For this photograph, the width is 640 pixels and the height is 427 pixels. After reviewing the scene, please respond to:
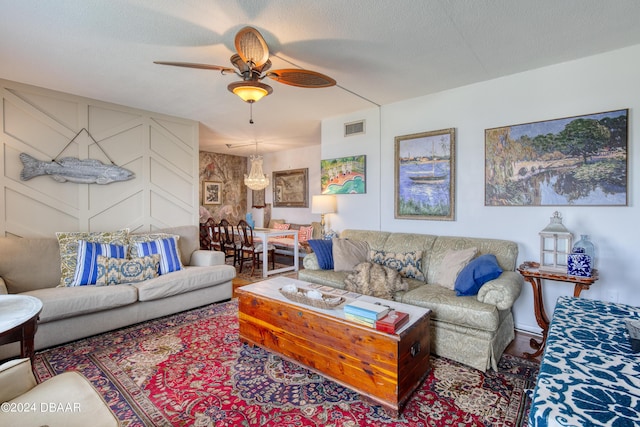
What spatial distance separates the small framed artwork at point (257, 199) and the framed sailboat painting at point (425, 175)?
466cm

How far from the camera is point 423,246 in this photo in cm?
339

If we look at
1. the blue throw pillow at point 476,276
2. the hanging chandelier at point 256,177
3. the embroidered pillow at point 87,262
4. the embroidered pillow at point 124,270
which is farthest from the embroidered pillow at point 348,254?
the hanging chandelier at point 256,177

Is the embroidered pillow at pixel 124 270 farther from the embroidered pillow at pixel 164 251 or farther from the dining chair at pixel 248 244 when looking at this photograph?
the dining chair at pixel 248 244

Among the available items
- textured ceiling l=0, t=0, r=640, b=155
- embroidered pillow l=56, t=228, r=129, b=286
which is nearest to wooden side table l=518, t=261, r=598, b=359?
textured ceiling l=0, t=0, r=640, b=155

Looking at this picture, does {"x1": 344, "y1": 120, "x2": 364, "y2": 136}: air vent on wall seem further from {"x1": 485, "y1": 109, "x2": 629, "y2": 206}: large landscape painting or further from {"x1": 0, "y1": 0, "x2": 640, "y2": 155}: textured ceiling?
{"x1": 485, "y1": 109, "x2": 629, "y2": 206}: large landscape painting

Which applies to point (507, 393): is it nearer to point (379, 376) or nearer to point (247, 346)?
point (379, 376)

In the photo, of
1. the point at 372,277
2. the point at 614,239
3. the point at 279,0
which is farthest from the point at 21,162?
the point at 614,239

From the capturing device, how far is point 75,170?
11.6 ft

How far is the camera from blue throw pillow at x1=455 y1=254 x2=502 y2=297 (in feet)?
8.25

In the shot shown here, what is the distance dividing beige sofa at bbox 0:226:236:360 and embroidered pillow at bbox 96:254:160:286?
98 millimetres

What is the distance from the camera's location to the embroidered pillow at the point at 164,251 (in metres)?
3.46

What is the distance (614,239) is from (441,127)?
1.90 metres

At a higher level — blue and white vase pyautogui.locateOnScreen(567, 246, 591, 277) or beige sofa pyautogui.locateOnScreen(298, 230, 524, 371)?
blue and white vase pyautogui.locateOnScreen(567, 246, 591, 277)

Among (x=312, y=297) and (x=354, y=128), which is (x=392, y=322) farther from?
(x=354, y=128)
